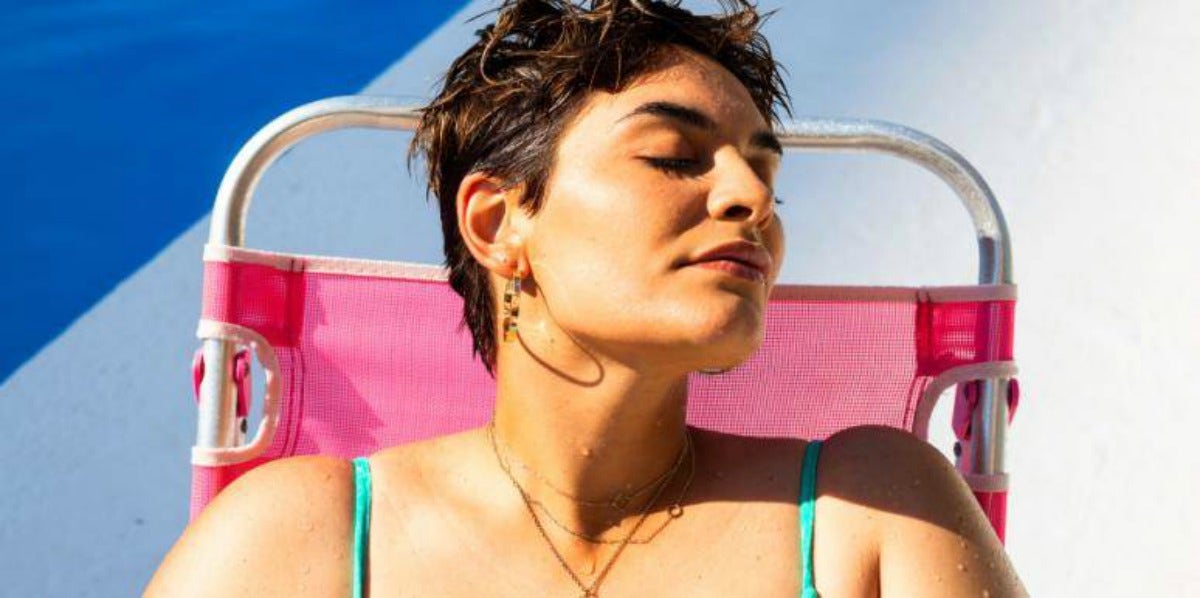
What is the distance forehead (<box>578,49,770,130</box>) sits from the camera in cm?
147

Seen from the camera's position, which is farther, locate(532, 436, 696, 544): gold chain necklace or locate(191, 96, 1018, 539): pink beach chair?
locate(191, 96, 1018, 539): pink beach chair

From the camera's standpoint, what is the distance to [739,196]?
1405 millimetres

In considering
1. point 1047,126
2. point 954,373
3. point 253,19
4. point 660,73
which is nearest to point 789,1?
point 1047,126

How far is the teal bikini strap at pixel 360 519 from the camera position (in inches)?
60.6

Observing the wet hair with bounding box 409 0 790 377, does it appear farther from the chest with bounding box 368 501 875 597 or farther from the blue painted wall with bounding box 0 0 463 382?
the blue painted wall with bounding box 0 0 463 382

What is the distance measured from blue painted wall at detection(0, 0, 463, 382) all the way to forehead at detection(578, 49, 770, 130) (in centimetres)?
295

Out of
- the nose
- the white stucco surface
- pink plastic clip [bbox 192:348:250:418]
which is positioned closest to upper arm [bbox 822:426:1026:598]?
the nose

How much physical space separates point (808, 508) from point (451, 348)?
1.82ft

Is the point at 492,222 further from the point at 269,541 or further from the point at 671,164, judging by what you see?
the point at 269,541

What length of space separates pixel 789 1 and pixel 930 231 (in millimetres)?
1058

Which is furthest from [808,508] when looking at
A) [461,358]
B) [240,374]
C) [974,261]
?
[974,261]

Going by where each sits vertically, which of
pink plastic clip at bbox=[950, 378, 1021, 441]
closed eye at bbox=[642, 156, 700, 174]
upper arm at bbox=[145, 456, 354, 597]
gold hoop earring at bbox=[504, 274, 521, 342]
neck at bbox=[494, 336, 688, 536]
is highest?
closed eye at bbox=[642, 156, 700, 174]

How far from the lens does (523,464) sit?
1591 millimetres

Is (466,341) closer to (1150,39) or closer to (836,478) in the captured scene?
(836,478)
